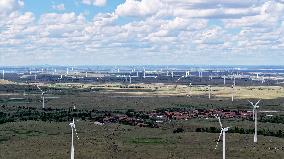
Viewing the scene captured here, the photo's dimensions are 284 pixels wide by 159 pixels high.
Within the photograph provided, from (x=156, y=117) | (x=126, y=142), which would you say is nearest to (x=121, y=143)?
(x=126, y=142)

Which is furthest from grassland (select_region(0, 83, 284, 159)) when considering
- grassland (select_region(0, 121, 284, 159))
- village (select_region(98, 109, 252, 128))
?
village (select_region(98, 109, 252, 128))

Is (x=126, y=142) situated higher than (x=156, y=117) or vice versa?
(x=126, y=142)

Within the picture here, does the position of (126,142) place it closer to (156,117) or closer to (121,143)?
(121,143)

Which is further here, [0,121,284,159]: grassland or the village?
the village

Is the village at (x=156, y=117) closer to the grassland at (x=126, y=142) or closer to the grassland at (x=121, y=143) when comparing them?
the grassland at (x=126, y=142)

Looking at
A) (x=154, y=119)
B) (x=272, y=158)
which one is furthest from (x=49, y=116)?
(x=272, y=158)

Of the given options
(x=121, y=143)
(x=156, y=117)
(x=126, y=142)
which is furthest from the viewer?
(x=156, y=117)

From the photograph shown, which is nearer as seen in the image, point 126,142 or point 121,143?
point 121,143

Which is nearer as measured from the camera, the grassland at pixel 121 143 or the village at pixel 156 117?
the grassland at pixel 121 143

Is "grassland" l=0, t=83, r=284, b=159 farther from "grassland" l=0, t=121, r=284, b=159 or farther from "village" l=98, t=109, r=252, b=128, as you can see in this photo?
"village" l=98, t=109, r=252, b=128

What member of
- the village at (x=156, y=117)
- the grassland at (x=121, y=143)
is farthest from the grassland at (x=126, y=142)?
the village at (x=156, y=117)

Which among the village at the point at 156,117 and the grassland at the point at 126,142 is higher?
the grassland at the point at 126,142
